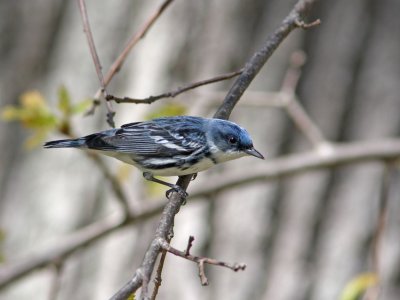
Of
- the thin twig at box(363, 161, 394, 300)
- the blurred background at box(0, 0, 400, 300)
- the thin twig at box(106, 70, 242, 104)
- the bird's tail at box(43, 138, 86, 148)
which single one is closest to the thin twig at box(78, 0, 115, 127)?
the thin twig at box(106, 70, 242, 104)

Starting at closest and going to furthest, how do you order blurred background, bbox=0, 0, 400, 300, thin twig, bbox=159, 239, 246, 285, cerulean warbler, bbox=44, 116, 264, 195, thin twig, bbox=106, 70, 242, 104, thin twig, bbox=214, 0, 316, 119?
thin twig, bbox=159, 239, 246, 285 < thin twig, bbox=106, 70, 242, 104 < thin twig, bbox=214, 0, 316, 119 < cerulean warbler, bbox=44, 116, 264, 195 < blurred background, bbox=0, 0, 400, 300

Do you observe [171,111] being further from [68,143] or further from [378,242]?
[378,242]

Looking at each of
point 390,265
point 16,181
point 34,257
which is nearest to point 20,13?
point 16,181

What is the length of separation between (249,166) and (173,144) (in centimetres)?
151

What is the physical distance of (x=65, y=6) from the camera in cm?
539

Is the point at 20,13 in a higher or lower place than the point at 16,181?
higher

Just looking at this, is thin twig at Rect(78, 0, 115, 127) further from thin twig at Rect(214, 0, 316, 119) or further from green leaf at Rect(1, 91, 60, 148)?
green leaf at Rect(1, 91, 60, 148)

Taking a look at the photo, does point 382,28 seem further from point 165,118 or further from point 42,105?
point 42,105

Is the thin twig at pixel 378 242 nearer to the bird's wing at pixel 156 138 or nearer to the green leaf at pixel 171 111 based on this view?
the bird's wing at pixel 156 138

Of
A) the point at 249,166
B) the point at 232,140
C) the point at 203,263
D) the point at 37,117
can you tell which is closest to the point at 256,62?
the point at 232,140

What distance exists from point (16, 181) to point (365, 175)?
8.67 ft

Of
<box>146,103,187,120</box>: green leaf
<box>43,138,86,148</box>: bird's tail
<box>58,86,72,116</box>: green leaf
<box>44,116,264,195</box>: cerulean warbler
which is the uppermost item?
<box>146,103,187,120</box>: green leaf

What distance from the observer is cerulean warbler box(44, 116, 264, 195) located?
329cm

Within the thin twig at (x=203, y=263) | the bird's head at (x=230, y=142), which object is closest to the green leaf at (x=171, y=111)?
the bird's head at (x=230, y=142)
